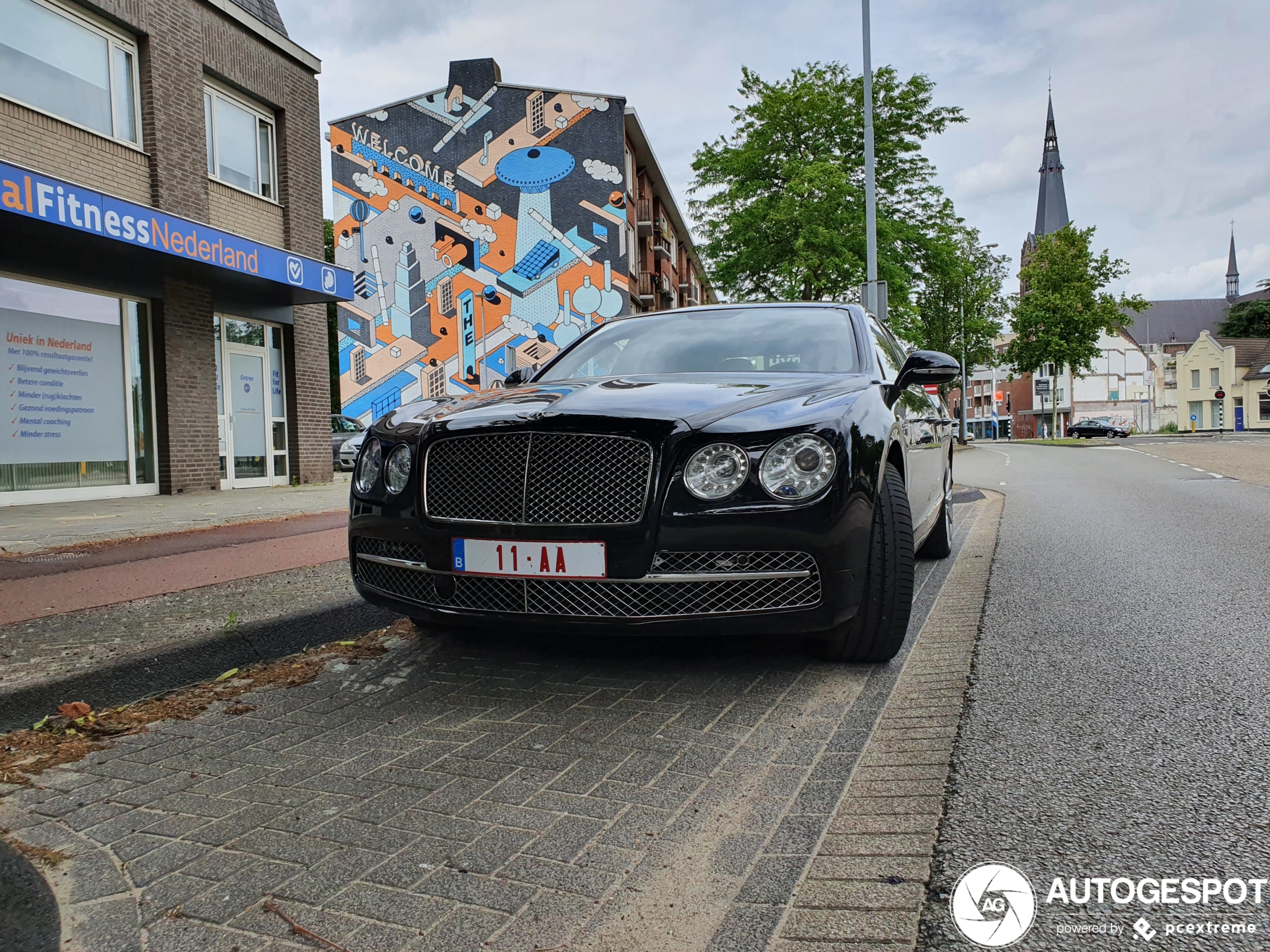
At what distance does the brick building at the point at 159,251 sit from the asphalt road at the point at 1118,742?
31.2ft

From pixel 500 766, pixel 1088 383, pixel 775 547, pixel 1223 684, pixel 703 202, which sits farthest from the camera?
pixel 1088 383

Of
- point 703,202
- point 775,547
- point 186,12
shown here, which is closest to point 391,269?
point 703,202

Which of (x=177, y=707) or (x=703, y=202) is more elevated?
(x=703, y=202)

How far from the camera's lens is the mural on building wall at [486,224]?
31.5 m

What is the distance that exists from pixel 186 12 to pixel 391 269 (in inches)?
776

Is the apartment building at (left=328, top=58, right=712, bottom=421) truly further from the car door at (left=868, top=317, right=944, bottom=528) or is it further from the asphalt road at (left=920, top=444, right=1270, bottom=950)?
the asphalt road at (left=920, top=444, right=1270, bottom=950)

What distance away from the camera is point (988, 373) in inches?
3686

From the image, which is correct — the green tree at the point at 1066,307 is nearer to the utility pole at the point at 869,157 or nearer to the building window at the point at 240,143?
the utility pole at the point at 869,157

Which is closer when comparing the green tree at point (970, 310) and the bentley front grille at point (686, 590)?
the bentley front grille at point (686, 590)

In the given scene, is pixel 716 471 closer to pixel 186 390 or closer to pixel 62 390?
pixel 62 390

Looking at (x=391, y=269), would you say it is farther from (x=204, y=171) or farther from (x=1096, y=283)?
(x=1096, y=283)

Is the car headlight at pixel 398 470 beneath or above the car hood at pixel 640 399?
beneath

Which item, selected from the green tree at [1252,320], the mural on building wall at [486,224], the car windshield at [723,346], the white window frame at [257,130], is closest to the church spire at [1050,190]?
the green tree at [1252,320]

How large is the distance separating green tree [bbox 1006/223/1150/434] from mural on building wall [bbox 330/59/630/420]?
79.7 feet
